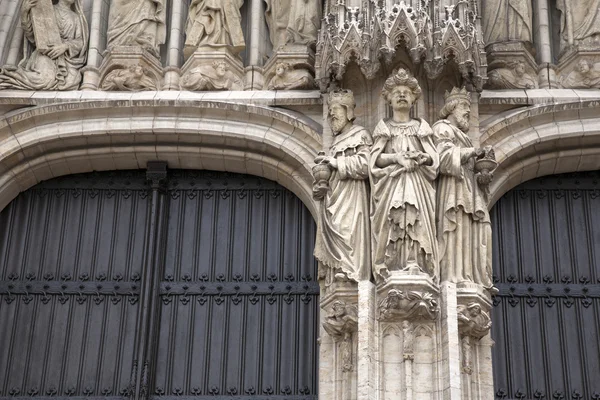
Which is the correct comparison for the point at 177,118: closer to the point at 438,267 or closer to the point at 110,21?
the point at 110,21

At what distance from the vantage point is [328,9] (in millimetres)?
11016

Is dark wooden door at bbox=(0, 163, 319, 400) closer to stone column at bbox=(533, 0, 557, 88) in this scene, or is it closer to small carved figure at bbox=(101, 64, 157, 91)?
small carved figure at bbox=(101, 64, 157, 91)

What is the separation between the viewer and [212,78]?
11281 millimetres

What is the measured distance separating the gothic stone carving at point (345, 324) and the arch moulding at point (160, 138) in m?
1.66

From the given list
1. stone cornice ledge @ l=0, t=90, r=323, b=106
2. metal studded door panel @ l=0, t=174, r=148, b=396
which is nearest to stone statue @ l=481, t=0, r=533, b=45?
stone cornice ledge @ l=0, t=90, r=323, b=106

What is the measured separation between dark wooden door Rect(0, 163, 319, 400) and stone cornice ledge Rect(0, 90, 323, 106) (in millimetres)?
812

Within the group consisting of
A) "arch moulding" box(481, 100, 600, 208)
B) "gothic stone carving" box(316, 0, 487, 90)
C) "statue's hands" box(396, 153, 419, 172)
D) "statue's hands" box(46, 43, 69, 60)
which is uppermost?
"statue's hands" box(46, 43, 69, 60)

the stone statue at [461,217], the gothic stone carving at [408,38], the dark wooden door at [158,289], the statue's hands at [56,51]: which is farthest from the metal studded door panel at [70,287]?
the stone statue at [461,217]

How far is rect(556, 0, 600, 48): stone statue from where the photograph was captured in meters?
11.2

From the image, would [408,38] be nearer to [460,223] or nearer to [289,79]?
[289,79]

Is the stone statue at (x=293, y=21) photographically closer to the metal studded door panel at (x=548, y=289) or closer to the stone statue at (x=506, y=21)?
the stone statue at (x=506, y=21)

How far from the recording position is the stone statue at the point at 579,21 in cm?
1123

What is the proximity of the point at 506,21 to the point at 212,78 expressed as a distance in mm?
3196

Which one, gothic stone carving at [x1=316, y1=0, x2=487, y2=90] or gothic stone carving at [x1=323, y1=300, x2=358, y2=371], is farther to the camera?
gothic stone carving at [x1=316, y1=0, x2=487, y2=90]
